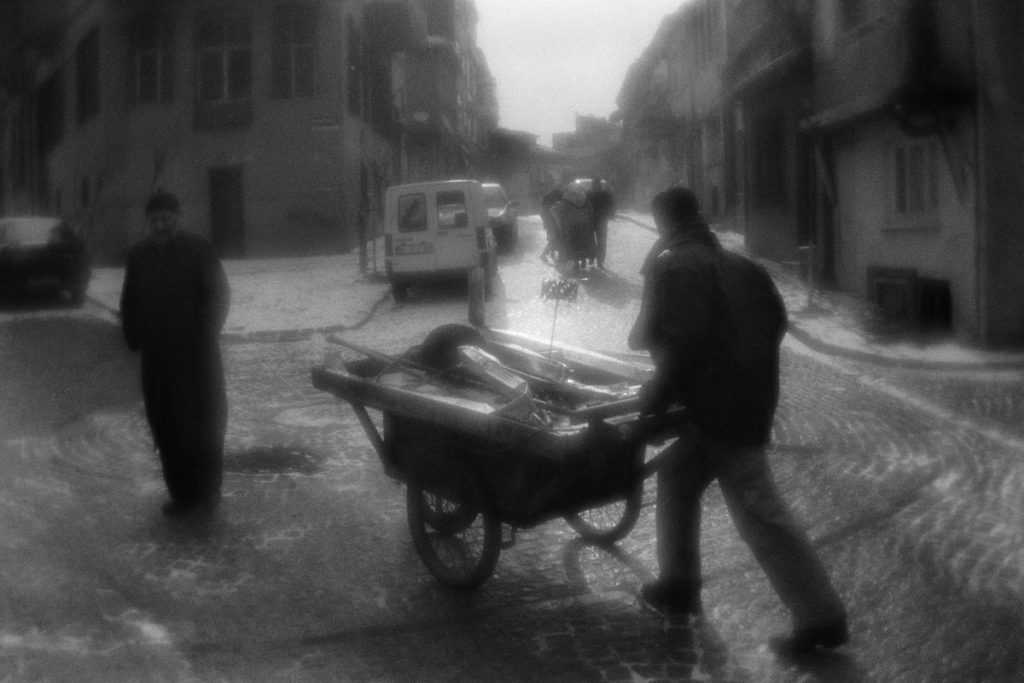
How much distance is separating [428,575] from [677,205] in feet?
7.07

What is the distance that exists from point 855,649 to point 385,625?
1.84 metres

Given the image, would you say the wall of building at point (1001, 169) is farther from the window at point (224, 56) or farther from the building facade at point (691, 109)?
the window at point (224, 56)

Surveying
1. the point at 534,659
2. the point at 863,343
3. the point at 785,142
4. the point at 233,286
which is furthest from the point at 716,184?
the point at 534,659

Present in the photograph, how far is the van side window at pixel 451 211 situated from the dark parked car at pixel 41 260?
678 cm

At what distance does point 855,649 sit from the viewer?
4.67m

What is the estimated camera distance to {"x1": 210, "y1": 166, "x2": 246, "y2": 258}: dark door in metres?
30.6

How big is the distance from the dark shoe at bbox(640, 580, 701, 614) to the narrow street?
0.09 m

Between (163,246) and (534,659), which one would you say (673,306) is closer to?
(534,659)

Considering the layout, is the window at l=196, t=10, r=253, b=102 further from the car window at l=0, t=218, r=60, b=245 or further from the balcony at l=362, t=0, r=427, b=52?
the car window at l=0, t=218, r=60, b=245

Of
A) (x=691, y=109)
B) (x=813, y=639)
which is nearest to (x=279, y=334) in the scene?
(x=813, y=639)

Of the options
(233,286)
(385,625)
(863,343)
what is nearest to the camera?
(385,625)

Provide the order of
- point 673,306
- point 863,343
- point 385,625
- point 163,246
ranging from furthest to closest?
point 863,343
point 163,246
point 385,625
point 673,306

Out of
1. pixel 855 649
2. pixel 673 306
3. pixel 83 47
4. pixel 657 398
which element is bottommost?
pixel 855 649

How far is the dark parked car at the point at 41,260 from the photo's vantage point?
22.0 metres
